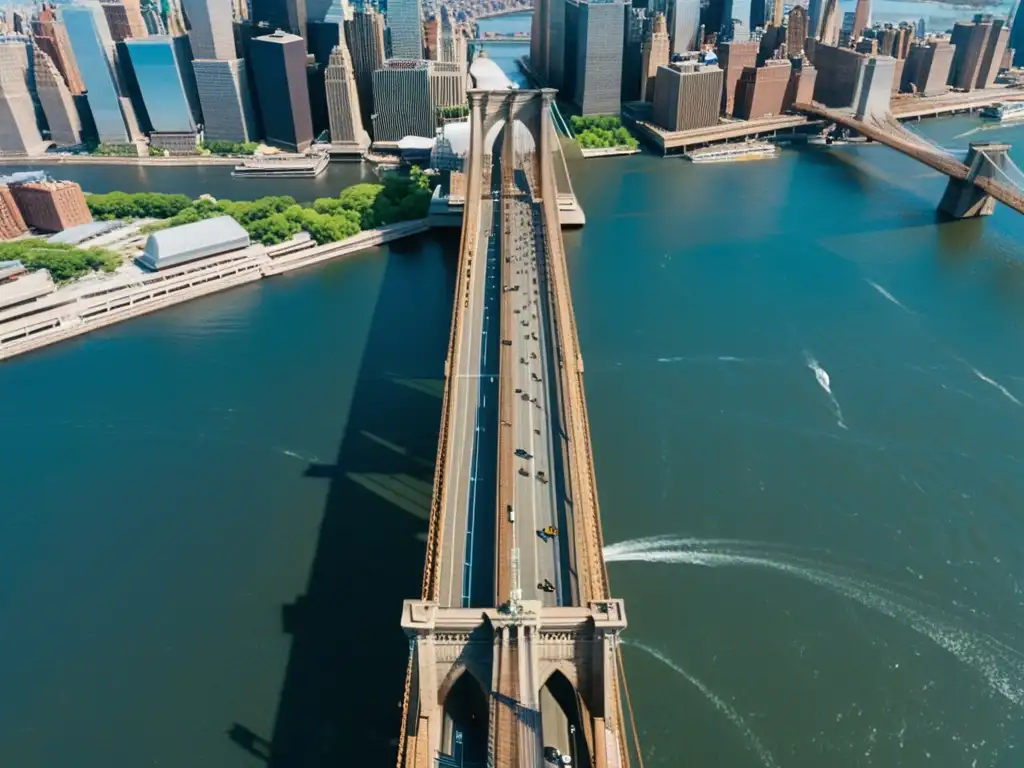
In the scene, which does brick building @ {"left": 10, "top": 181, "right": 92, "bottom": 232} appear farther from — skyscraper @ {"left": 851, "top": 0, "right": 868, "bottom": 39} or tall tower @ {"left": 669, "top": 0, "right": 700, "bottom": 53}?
skyscraper @ {"left": 851, "top": 0, "right": 868, "bottom": 39}

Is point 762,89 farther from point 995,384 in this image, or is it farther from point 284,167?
point 995,384

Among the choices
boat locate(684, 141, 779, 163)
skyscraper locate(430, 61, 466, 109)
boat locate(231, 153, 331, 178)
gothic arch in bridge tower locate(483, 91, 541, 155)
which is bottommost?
boat locate(684, 141, 779, 163)

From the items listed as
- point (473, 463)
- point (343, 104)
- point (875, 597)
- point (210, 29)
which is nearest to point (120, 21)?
point (210, 29)

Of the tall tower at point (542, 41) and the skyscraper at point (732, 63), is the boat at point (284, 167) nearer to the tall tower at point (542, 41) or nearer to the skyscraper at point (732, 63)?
the skyscraper at point (732, 63)

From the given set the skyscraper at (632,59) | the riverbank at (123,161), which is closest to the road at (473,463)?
the riverbank at (123,161)

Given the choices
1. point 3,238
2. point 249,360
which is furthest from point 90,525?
point 3,238

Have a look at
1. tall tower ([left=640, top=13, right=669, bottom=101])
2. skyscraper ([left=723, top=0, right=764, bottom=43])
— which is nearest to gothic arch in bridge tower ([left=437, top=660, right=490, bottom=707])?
tall tower ([left=640, top=13, right=669, bottom=101])
